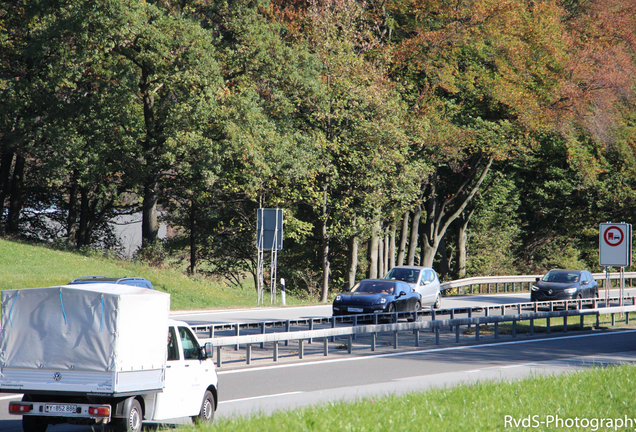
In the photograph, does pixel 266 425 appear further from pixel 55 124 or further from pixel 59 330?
pixel 55 124

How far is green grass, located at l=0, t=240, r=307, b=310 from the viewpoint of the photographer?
25844 mm

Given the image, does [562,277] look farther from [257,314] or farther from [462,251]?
[462,251]

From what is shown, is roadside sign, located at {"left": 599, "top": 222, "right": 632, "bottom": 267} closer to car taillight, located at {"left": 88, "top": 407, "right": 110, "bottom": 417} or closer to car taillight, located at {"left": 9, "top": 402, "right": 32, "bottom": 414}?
car taillight, located at {"left": 88, "top": 407, "right": 110, "bottom": 417}

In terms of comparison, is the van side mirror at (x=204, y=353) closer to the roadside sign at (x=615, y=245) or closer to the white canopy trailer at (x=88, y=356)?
the white canopy trailer at (x=88, y=356)

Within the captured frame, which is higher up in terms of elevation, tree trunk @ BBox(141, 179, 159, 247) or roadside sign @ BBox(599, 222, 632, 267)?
tree trunk @ BBox(141, 179, 159, 247)

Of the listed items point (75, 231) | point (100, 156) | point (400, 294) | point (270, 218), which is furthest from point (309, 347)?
point (75, 231)

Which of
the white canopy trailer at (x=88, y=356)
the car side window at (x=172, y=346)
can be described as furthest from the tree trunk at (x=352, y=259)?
the white canopy trailer at (x=88, y=356)

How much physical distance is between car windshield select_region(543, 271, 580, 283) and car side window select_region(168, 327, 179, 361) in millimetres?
23630

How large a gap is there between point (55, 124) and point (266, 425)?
1054 inches

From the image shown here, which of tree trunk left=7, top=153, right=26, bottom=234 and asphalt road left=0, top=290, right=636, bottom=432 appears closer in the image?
asphalt road left=0, top=290, right=636, bottom=432

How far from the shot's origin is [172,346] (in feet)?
29.7

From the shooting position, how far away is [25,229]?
4041 centimetres

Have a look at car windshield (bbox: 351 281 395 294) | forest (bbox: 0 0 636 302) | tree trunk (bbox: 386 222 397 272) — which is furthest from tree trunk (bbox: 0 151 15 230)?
car windshield (bbox: 351 281 395 294)

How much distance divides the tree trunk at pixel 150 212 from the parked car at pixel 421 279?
13.7 meters
